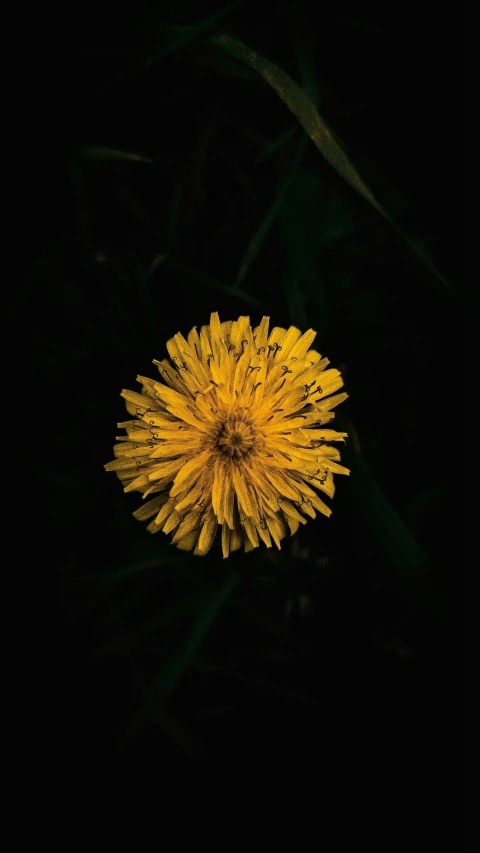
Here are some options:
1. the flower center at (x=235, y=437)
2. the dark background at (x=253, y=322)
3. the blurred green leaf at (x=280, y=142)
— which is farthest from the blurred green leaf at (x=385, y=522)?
the blurred green leaf at (x=280, y=142)

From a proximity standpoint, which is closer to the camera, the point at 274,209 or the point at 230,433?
the point at 230,433

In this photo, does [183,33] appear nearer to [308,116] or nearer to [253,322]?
[308,116]

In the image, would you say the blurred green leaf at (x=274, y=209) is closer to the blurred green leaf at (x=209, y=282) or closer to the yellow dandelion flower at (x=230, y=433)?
the blurred green leaf at (x=209, y=282)

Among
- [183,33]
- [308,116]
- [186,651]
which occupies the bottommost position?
[186,651]

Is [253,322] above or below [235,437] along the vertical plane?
above

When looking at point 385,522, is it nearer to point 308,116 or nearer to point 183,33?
point 308,116

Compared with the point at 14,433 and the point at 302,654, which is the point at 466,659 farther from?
the point at 14,433

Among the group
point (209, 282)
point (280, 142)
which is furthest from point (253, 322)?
point (280, 142)
